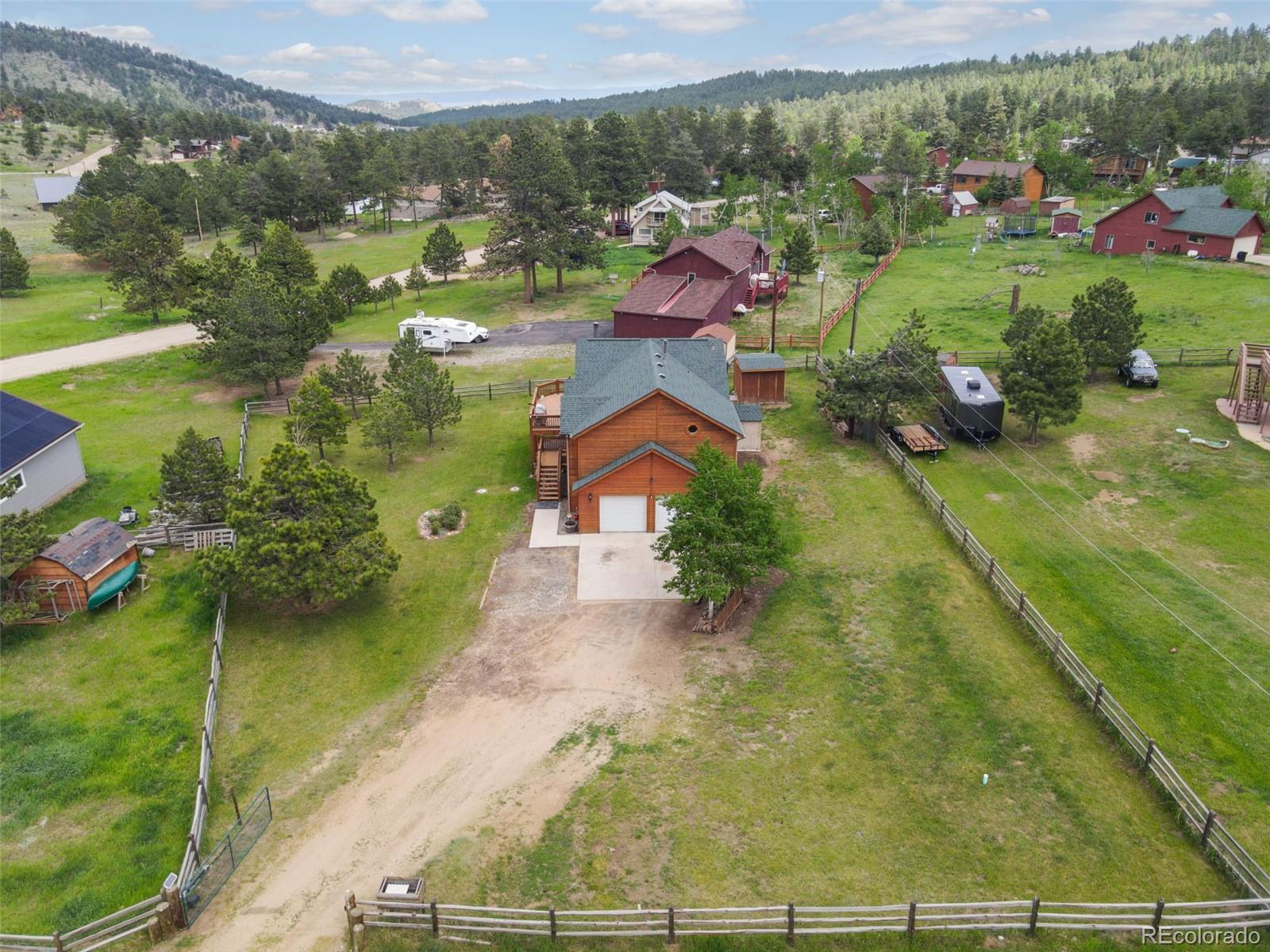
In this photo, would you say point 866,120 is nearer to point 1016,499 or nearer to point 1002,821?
point 1016,499

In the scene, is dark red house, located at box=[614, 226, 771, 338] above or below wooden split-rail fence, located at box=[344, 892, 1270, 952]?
above

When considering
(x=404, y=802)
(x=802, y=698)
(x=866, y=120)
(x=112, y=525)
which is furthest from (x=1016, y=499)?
(x=866, y=120)

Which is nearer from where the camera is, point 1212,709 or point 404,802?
point 404,802

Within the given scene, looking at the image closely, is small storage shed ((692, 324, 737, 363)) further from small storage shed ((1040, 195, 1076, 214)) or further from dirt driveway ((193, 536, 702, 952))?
small storage shed ((1040, 195, 1076, 214))

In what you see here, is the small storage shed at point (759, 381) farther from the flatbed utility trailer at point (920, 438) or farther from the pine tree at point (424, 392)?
the pine tree at point (424, 392)

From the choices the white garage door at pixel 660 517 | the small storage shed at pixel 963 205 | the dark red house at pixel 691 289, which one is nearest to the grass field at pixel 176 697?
the white garage door at pixel 660 517

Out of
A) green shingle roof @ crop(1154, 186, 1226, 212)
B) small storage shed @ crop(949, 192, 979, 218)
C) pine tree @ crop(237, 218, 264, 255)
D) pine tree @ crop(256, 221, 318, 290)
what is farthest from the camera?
small storage shed @ crop(949, 192, 979, 218)

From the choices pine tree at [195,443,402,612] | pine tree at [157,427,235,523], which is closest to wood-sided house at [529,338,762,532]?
pine tree at [195,443,402,612]
